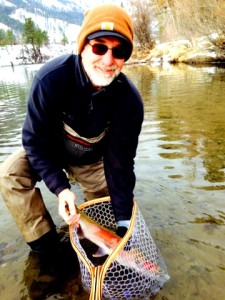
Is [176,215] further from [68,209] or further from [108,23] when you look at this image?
[108,23]

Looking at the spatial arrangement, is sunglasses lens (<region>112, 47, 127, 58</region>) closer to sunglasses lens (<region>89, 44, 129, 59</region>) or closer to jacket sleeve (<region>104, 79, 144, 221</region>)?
sunglasses lens (<region>89, 44, 129, 59</region>)

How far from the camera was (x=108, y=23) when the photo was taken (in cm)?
219

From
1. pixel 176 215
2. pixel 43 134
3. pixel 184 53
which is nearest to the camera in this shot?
pixel 43 134

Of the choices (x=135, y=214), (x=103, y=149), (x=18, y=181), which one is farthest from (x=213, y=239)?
(x=18, y=181)

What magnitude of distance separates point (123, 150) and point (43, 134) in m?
0.69

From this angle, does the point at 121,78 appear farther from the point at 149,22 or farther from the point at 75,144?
the point at 149,22

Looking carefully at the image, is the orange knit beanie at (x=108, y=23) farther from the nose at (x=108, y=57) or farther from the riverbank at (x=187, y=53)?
the riverbank at (x=187, y=53)

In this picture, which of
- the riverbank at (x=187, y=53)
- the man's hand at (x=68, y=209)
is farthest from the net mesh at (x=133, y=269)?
the riverbank at (x=187, y=53)

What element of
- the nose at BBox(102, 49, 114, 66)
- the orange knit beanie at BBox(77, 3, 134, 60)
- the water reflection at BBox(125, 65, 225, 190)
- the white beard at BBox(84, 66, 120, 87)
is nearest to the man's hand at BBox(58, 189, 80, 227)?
the white beard at BBox(84, 66, 120, 87)

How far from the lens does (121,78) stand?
8.38 ft

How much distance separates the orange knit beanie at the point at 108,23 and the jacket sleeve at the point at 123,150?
18.8 inches

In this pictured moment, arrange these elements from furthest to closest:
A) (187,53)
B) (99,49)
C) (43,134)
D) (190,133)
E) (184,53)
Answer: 1. (184,53)
2. (187,53)
3. (190,133)
4. (43,134)
5. (99,49)

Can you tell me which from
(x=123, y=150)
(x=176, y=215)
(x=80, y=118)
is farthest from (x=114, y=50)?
(x=176, y=215)

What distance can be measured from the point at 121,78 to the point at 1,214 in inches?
85.4
